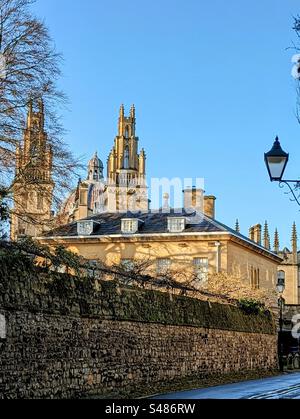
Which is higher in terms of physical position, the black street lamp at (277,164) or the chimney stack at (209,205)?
the chimney stack at (209,205)

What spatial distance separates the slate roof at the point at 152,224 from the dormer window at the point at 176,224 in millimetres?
342

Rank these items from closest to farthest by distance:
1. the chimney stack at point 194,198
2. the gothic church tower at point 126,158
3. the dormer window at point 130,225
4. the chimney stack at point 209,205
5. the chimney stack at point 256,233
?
the dormer window at point 130,225
the chimney stack at point 194,198
the chimney stack at point 209,205
the chimney stack at point 256,233
the gothic church tower at point 126,158

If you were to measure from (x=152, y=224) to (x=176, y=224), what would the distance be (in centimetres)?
248

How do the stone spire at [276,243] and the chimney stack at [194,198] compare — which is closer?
the chimney stack at [194,198]

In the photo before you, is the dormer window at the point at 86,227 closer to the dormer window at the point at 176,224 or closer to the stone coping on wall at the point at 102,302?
the dormer window at the point at 176,224

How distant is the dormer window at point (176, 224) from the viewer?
55.4 m

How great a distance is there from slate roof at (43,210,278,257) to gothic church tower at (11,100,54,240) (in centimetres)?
2281

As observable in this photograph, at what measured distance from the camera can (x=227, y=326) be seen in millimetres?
32594

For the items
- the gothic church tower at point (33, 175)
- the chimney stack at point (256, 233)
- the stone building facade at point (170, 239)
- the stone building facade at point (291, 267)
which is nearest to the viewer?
the gothic church tower at point (33, 175)

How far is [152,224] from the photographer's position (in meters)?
57.4

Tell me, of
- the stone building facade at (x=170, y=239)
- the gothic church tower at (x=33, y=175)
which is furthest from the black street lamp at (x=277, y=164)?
the stone building facade at (x=170, y=239)

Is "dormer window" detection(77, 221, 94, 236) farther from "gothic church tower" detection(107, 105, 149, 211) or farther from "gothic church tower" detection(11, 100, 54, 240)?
"gothic church tower" detection(107, 105, 149, 211)

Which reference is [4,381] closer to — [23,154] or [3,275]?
[3,275]
